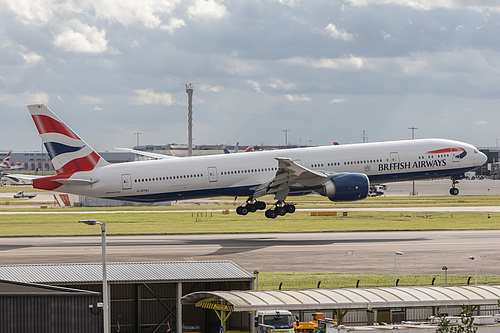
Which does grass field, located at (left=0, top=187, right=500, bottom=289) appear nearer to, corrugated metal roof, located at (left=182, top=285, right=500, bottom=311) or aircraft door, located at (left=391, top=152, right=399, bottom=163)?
aircraft door, located at (left=391, top=152, right=399, bottom=163)

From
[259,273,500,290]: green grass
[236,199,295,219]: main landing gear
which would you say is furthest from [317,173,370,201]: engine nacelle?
[259,273,500,290]: green grass

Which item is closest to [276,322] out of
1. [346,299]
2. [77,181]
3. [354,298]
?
[346,299]

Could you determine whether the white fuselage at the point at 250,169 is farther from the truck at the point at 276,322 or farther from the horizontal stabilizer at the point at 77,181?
the truck at the point at 276,322

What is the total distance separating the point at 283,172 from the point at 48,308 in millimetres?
42770

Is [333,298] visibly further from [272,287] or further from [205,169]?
[205,169]

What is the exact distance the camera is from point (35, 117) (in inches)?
2665

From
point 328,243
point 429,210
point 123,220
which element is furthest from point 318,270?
point 429,210

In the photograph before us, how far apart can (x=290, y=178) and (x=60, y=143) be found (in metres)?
20.9

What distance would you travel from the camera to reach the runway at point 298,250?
55312 mm

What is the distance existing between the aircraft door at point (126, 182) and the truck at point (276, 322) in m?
37.1

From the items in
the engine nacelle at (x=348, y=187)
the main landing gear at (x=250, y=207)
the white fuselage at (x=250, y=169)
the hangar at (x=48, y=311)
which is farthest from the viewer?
the main landing gear at (x=250, y=207)

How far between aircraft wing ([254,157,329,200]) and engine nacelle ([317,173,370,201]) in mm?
1216

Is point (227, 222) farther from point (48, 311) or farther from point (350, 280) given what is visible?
point (48, 311)

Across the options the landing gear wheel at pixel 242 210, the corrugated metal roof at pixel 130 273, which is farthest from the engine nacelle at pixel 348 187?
the corrugated metal roof at pixel 130 273
